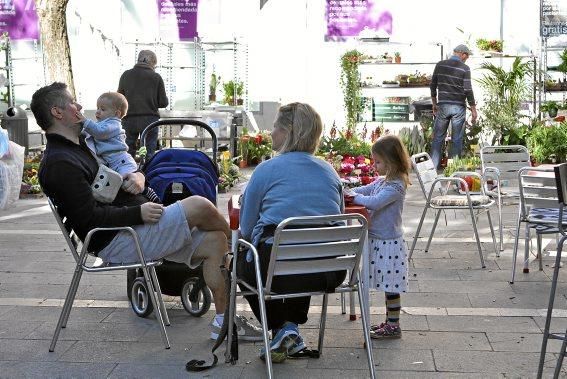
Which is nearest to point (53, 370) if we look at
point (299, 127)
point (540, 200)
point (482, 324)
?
point (299, 127)

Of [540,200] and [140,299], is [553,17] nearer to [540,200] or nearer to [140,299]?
[540,200]

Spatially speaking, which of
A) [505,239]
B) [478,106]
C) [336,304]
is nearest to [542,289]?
[336,304]

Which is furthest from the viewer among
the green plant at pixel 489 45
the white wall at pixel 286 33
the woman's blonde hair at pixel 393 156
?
the white wall at pixel 286 33

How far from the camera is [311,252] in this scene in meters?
4.41

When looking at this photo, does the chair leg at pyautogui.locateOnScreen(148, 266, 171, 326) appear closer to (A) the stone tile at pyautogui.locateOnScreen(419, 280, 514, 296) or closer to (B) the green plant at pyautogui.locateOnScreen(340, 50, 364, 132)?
(A) the stone tile at pyautogui.locateOnScreen(419, 280, 514, 296)

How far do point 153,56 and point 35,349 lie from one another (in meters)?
7.13

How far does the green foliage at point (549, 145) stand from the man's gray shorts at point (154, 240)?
22.9 ft

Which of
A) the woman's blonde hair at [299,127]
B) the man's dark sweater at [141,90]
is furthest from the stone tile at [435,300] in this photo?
the man's dark sweater at [141,90]

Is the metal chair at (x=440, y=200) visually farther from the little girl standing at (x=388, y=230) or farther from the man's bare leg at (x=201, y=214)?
the man's bare leg at (x=201, y=214)

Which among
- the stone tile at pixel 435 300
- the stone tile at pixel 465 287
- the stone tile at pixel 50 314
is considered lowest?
the stone tile at pixel 50 314

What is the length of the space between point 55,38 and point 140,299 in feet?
30.7

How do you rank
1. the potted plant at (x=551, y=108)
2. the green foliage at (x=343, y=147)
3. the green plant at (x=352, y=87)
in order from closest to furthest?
the green foliage at (x=343, y=147)
the potted plant at (x=551, y=108)
the green plant at (x=352, y=87)

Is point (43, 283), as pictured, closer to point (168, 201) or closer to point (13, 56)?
point (168, 201)

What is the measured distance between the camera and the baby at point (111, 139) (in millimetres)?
5551
